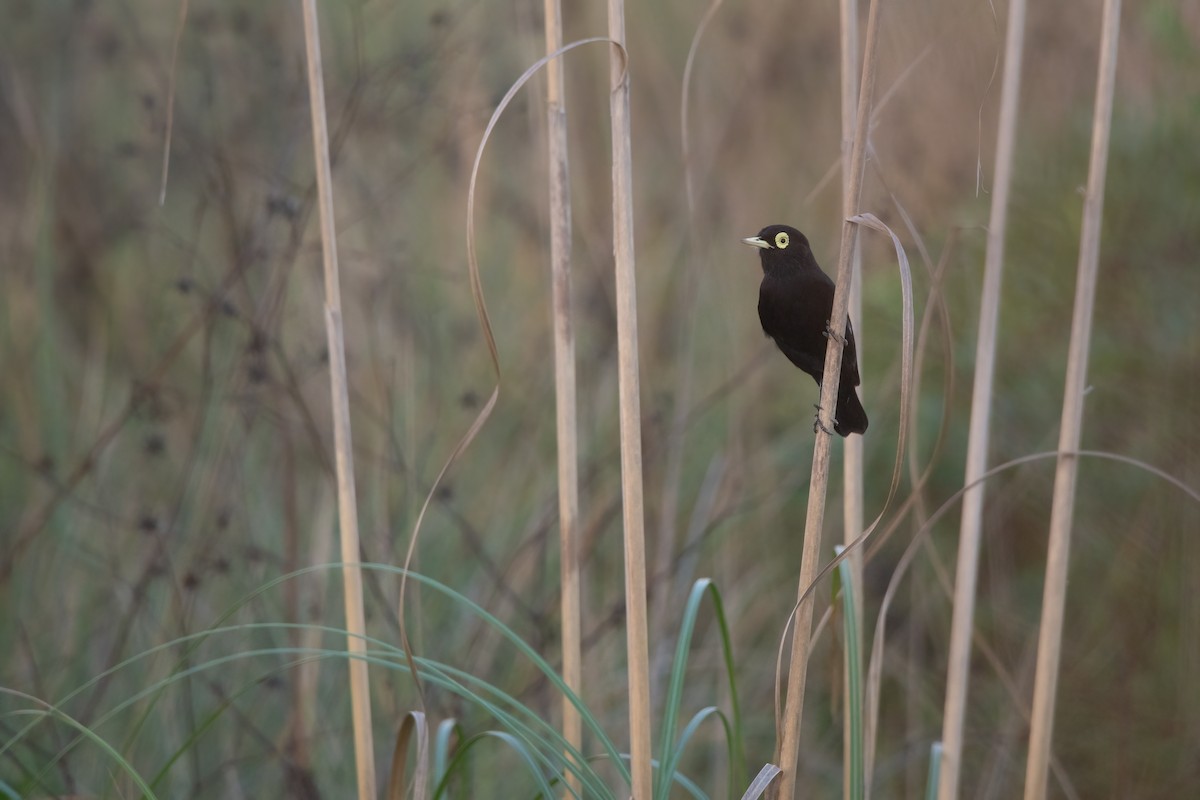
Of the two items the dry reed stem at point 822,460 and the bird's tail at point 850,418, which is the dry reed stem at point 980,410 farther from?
the dry reed stem at point 822,460

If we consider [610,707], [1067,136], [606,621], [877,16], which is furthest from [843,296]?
[1067,136]

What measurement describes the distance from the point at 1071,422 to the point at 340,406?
2.54 ft

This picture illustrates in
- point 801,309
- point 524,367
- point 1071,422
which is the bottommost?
point 524,367

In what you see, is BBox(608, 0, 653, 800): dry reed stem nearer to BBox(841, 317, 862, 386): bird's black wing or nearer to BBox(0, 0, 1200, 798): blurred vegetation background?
BBox(841, 317, 862, 386): bird's black wing

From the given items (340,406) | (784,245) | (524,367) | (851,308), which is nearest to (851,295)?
(851,308)

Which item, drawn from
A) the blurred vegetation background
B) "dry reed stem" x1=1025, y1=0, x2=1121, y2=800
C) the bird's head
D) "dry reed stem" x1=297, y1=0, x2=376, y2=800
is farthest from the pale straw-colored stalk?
the blurred vegetation background

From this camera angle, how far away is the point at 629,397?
3.37 ft

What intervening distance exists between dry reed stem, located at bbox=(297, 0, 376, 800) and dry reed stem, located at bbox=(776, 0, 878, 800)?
43cm

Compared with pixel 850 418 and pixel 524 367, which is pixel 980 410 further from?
pixel 524 367

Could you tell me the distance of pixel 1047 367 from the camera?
269 centimetres

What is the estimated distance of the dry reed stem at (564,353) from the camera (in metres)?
1.16

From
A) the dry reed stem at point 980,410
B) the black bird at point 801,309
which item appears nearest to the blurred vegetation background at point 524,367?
the black bird at point 801,309

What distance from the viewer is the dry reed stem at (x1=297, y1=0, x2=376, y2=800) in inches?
46.6

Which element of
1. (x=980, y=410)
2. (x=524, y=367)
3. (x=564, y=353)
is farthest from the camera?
(x=524, y=367)
